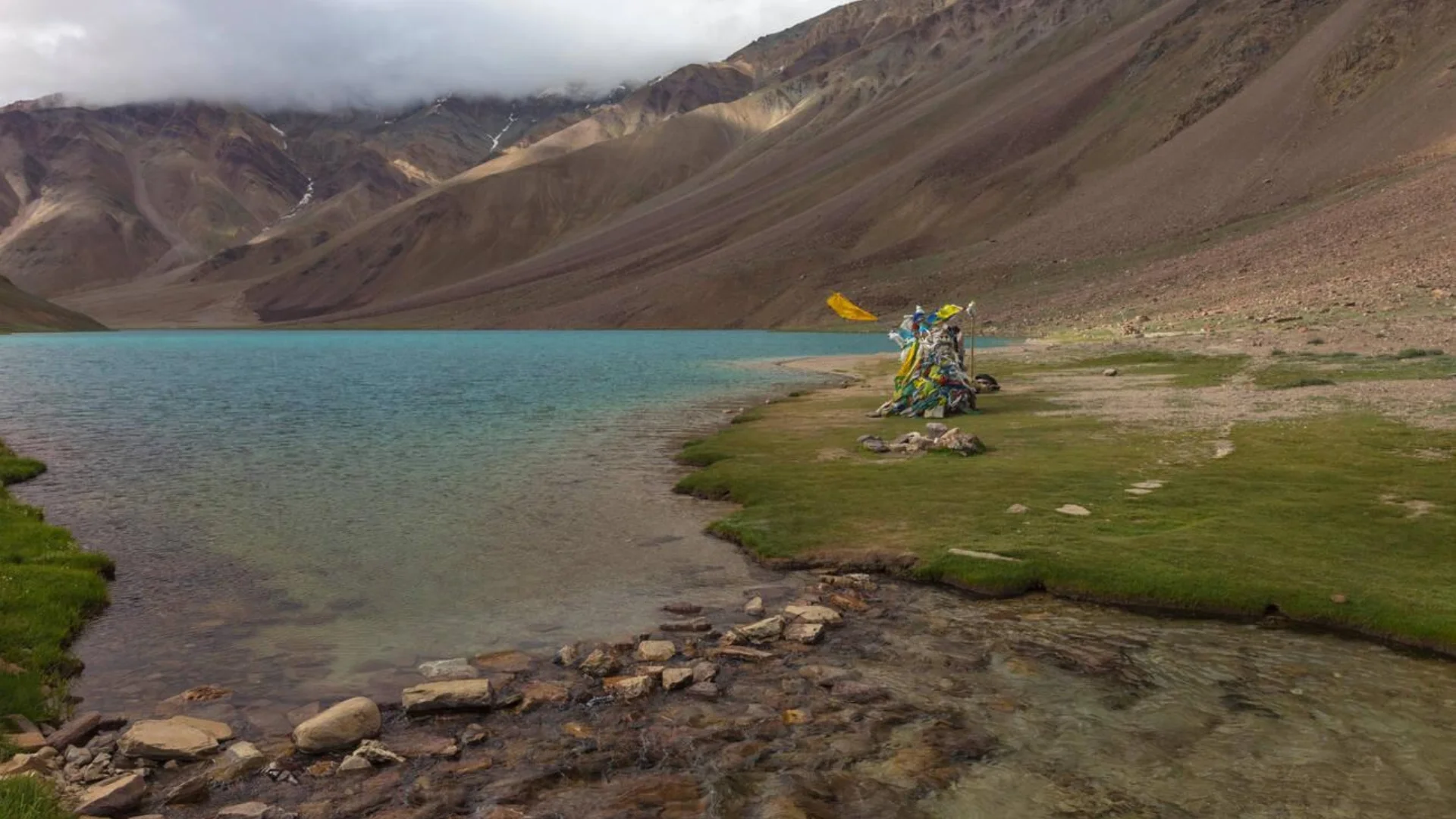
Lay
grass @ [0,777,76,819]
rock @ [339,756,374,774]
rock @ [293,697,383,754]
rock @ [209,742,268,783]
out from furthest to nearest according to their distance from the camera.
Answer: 1. rock @ [293,697,383,754]
2. rock @ [339,756,374,774]
3. rock @ [209,742,268,783]
4. grass @ [0,777,76,819]

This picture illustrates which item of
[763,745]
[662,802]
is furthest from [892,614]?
[662,802]

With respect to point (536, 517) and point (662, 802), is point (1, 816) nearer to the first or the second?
point (662, 802)

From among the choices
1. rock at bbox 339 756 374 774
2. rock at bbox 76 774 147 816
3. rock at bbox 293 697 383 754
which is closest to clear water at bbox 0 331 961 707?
rock at bbox 293 697 383 754

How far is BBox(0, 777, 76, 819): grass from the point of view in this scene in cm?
838

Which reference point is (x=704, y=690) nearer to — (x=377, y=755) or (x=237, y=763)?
(x=377, y=755)

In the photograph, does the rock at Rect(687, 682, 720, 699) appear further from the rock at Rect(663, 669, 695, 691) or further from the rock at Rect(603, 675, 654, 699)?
the rock at Rect(603, 675, 654, 699)

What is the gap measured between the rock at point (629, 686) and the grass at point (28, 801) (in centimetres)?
634

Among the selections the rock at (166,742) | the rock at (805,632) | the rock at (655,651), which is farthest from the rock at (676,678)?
the rock at (166,742)

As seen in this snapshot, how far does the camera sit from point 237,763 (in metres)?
10.7

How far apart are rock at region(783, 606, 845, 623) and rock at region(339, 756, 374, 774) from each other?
292 inches

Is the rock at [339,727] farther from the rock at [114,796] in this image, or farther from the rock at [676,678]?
the rock at [676,678]

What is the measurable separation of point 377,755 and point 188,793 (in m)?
1.99

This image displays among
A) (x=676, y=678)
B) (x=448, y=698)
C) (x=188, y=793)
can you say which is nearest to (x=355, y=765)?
(x=188, y=793)

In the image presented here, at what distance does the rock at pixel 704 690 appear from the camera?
1277 centimetres
